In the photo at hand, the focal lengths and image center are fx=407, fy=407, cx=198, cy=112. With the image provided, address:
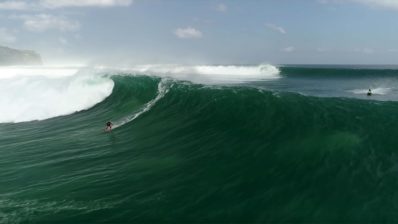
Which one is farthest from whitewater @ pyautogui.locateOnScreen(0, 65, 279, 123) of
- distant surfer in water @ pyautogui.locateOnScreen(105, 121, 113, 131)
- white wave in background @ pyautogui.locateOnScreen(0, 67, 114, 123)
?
distant surfer in water @ pyautogui.locateOnScreen(105, 121, 113, 131)

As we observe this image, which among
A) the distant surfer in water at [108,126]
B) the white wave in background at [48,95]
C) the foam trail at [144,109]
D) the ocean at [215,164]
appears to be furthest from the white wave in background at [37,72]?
the distant surfer in water at [108,126]

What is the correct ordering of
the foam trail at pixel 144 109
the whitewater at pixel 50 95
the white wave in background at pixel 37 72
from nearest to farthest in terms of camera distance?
the foam trail at pixel 144 109 → the whitewater at pixel 50 95 → the white wave in background at pixel 37 72

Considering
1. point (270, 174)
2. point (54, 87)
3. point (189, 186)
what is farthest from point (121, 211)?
point (54, 87)

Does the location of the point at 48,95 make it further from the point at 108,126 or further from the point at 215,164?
the point at 215,164

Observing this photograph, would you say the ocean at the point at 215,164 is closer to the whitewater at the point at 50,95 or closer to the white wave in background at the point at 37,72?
the whitewater at the point at 50,95

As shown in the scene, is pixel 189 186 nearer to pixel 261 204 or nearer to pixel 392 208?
pixel 261 204

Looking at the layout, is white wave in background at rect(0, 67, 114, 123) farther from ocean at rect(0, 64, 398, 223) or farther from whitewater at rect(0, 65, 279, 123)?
ocean at rect(0, 64, 398, 223)
